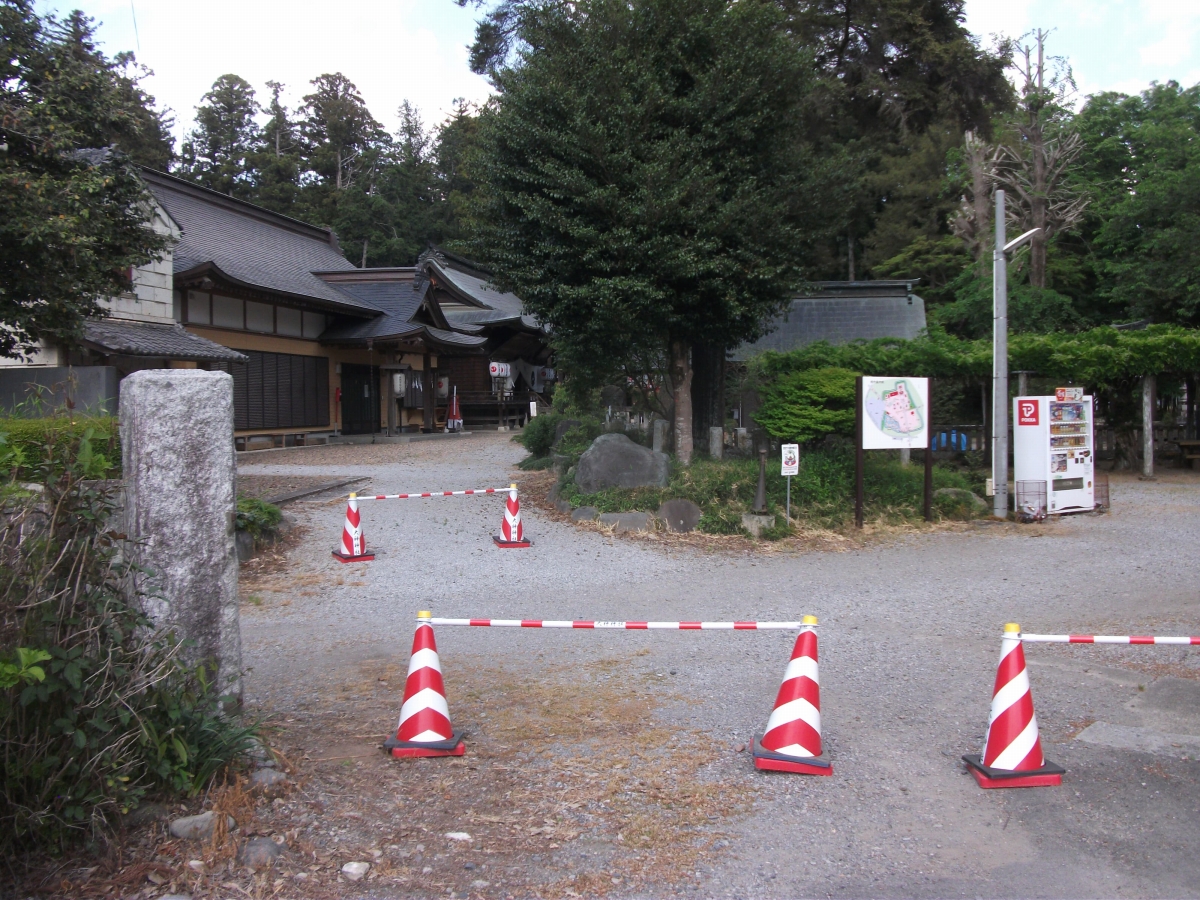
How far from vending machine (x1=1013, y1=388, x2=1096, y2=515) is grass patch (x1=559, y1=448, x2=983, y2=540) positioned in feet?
3.61

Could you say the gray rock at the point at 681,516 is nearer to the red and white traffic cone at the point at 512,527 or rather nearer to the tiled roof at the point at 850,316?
the red and white traffic cone at the point at 512,527

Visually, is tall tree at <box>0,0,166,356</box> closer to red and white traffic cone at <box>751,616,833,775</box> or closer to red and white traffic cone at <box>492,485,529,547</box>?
red and white traffic cone at <box>492,485,529,547</box>

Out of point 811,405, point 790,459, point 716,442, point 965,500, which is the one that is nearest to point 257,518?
point 790,459

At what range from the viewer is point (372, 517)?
1288 centimetres

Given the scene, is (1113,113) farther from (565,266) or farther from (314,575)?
(314,575)

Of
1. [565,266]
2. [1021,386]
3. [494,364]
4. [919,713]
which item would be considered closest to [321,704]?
[919,713]

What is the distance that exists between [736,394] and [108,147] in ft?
34.0

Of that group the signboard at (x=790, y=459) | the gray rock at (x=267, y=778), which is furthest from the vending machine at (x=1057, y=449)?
the gray rock at (x=267, y=778)

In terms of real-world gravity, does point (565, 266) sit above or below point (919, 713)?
above

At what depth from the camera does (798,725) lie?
4.64m

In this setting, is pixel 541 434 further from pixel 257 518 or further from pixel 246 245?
pixel 246 245

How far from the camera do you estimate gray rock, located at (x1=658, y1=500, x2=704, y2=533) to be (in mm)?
12023

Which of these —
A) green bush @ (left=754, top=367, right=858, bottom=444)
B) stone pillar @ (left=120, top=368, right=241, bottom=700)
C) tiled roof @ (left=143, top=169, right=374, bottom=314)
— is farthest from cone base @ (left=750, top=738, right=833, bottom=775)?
tiled roof @ (left=143, top=169, right=374, bottom=314)

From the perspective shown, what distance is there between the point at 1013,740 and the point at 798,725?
1102mm
